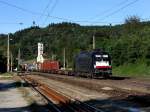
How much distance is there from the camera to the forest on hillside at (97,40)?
244 ft

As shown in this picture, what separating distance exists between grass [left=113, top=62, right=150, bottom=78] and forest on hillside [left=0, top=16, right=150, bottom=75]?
2.31ft

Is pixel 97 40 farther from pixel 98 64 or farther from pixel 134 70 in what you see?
pixel 98 64

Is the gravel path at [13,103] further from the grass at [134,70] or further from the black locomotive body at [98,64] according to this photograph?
the grass at [134,70]

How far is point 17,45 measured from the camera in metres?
193

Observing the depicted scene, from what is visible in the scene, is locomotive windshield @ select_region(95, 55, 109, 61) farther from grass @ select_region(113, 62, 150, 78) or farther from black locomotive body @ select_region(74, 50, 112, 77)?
grass @ select_region(113, 62, 150, 78)

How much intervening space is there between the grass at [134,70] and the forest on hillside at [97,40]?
0.71 meters

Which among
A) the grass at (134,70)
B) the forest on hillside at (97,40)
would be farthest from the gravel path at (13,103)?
the forest on hillside at (97,40)

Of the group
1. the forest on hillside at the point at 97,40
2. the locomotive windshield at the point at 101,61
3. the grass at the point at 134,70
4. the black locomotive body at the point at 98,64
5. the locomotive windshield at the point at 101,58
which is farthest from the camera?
the forest on hillside at the point at 97,40

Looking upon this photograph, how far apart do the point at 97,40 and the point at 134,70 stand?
38312 mm

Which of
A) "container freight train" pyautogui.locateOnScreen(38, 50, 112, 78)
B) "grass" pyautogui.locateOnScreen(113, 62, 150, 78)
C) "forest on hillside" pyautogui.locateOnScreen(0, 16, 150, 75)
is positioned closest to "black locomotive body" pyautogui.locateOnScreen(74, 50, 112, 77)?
"container freight train" pyautogui.locateOnScreen(38, 50, 112, 78)

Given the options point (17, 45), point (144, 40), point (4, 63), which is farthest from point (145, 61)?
point (17, 45)

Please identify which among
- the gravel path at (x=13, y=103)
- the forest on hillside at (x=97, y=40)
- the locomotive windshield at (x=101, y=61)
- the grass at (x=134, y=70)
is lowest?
the gravel path at (x=13, y=103)

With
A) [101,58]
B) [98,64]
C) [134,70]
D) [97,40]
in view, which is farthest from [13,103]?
[97,40]

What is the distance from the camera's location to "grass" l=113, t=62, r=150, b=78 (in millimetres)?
66750
